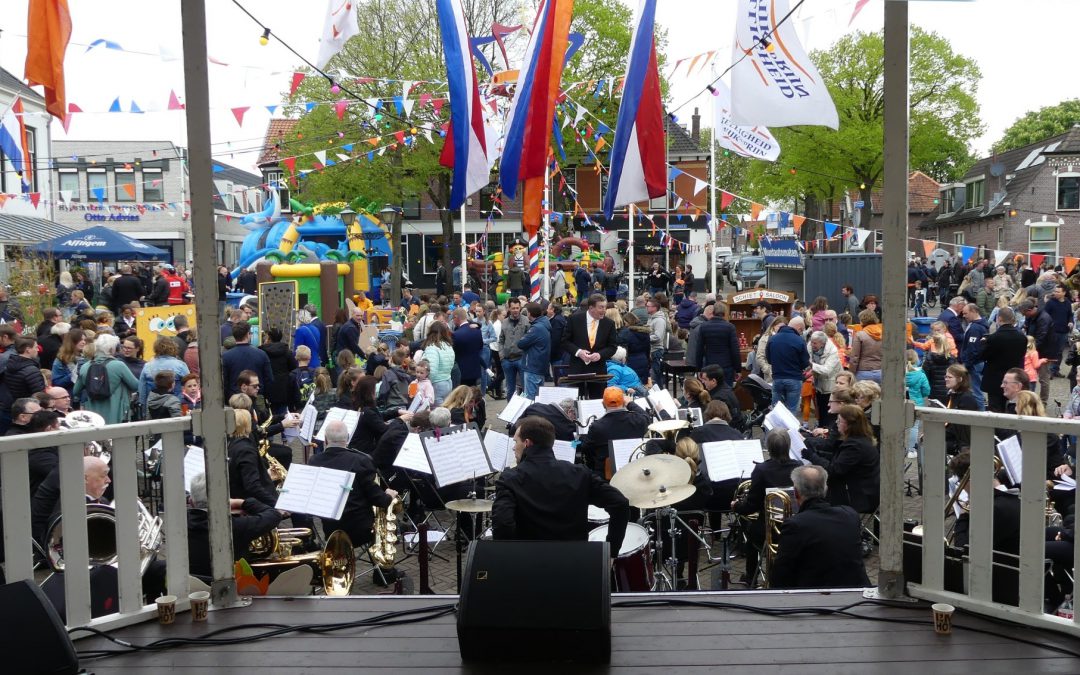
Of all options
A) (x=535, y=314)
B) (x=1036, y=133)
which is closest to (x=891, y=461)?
(x=535, y=314)

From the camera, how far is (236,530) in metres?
6.24

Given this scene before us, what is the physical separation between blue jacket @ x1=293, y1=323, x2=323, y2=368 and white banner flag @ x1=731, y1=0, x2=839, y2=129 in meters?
8.13

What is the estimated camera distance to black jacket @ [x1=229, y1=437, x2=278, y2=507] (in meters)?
7.05

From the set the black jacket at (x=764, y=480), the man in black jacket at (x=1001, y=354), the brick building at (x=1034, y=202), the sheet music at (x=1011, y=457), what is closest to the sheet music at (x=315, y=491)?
the black jacket at (x=764, y=480)

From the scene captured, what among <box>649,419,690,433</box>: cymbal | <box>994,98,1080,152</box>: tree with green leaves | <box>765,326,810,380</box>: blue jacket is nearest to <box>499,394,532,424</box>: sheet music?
<box>649,419,690,433</box>: cymbal

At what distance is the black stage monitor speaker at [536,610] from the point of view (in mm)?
3881

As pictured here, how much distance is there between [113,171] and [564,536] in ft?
157

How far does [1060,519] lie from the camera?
6.65 m

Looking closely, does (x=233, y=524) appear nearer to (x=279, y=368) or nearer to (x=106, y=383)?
(x=106, y=383)

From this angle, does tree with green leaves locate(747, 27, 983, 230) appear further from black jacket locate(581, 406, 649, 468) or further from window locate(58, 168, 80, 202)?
window locate(58, 168, 80, 202)

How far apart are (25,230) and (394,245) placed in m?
12.9

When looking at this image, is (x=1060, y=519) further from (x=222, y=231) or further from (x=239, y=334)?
(x=222, y=231)

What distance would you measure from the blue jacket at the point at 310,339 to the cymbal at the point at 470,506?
7709 mm

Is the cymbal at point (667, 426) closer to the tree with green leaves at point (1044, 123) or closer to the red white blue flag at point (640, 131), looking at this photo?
the red white blue flag at point (640, 131)
